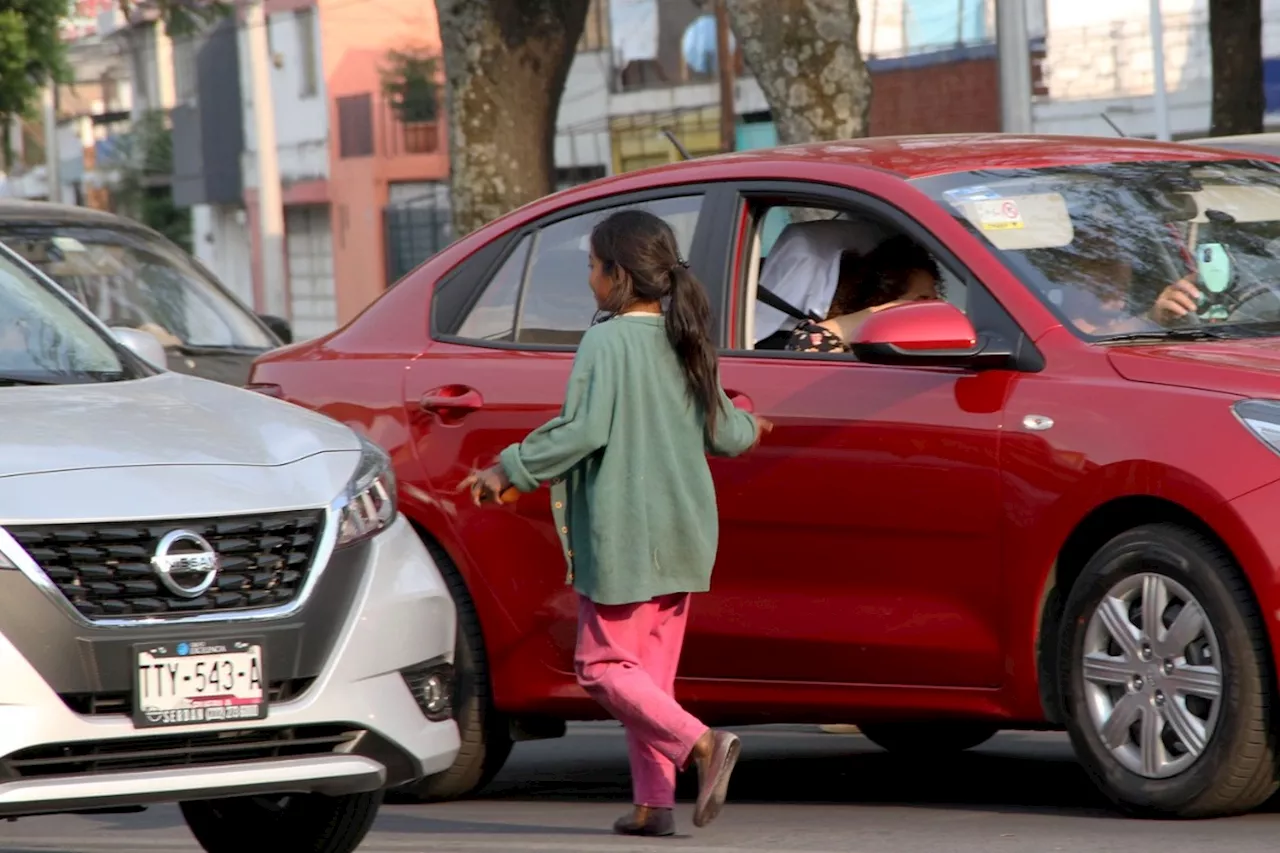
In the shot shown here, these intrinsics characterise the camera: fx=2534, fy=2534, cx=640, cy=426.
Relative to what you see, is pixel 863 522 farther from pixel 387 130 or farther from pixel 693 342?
pixel 387 130

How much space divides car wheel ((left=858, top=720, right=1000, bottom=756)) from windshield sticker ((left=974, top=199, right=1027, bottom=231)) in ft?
5.41

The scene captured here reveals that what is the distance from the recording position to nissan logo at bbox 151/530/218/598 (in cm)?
487

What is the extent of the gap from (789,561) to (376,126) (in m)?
41.6

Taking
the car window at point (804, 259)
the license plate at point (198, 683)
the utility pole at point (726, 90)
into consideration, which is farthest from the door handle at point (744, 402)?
the utility pole at point (726, 90)

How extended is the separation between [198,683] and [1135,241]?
272 centimetres

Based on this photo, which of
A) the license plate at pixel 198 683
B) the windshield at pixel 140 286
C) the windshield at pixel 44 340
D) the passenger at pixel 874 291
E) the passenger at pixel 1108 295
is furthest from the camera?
the windshield at pixel 140 286

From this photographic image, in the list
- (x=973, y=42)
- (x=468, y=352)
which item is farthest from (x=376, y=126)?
(x=468, y=352)

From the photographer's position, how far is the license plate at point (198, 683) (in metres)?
4.82

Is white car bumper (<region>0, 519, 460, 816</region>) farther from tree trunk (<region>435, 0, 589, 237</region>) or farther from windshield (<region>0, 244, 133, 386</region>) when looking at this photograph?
tree trunk (<region>435, 0, 589, 237</region>)

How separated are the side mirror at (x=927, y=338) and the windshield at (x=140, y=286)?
606 centimetres

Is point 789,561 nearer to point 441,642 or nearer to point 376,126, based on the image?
point 441,642

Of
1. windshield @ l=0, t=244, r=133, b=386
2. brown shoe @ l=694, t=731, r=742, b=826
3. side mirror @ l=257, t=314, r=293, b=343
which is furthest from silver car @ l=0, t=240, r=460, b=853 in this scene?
side mirror @ l=257, t=314, r=293, b=343

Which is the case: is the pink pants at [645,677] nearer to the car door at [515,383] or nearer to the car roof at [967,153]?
the car door at [515,383]

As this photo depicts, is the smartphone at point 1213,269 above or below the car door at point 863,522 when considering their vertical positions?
above
